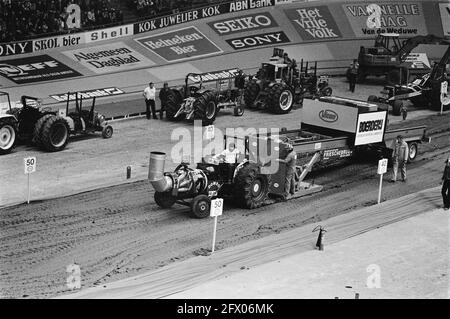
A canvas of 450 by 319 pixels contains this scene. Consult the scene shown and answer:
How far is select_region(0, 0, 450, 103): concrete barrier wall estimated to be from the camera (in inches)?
1109

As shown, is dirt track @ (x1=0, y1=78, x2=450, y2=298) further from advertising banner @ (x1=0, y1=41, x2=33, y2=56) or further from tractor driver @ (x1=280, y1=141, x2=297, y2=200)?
advertising banner @ (x1=0, y1=41, x2=33, y2=56)

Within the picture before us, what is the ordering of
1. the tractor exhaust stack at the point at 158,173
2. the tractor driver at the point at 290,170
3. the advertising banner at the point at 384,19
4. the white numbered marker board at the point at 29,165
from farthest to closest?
1. the advertising banner at the point at 384,19
2. the tractor driver at the point at 290,170
3. the white numbered marker board at the point at 29,165
4. the tractor exhaust stack at the point at 158,173

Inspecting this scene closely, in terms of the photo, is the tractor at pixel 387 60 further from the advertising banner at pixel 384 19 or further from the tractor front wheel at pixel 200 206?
the tractor front wheel at pixel 200 206

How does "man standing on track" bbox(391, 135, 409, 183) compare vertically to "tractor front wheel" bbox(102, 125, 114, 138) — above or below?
above

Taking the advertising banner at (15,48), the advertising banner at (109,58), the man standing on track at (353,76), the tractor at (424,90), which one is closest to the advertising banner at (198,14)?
the advertising banner at (109,58)

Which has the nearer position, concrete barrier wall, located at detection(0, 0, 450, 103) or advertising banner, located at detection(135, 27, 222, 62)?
concrete barrier wall, located at detection(0, 0, 450, 103)

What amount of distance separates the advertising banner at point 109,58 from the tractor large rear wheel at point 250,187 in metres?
14.2

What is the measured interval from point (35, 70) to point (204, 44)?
831 cm

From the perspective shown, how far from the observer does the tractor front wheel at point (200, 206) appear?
15.6 meters

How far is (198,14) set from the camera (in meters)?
34.1

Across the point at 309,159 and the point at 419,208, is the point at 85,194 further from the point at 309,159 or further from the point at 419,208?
the point at 419,208

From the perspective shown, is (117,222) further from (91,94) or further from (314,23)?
(314,23)

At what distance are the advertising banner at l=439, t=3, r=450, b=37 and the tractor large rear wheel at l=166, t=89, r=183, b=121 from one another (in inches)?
697

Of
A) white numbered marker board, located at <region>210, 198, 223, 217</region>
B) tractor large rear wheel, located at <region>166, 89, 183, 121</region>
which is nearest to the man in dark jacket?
white numbered marker board, located at <region>210, 198, 223, 217</region>
